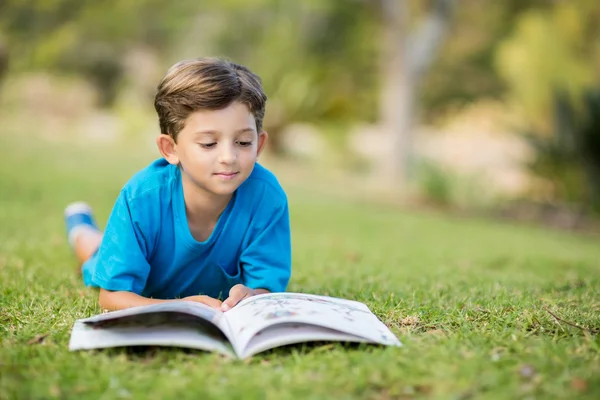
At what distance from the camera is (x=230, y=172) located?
9.04ft

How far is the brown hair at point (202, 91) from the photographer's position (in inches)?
108

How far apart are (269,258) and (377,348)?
0.89m

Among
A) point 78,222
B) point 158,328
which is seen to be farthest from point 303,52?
point 158,328

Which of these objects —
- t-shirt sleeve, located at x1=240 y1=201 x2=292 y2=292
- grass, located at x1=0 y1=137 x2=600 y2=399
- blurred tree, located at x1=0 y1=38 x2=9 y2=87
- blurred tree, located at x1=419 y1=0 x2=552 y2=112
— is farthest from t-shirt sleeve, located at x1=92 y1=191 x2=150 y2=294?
blurred tree, located at x1=419 y1=0 x2=552 y2=112

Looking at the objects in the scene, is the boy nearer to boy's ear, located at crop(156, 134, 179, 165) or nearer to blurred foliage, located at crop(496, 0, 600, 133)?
boy's ear, located at crop(156, 134, 179, 165)

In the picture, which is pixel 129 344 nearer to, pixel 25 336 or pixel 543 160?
pixel 25 336

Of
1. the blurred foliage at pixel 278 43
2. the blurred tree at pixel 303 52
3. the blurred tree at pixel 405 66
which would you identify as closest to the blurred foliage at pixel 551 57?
the blurred tree at pixel 405 66

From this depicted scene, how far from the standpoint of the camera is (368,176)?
15.0m

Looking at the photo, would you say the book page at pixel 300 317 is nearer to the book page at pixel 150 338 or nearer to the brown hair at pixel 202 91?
the book page at pixel 150 338

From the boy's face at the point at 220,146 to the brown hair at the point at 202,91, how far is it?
34mm

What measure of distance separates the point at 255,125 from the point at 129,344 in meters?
1.09

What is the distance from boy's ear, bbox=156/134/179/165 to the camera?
2.94 metres

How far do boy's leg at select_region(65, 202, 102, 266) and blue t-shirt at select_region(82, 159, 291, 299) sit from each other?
0.96 m

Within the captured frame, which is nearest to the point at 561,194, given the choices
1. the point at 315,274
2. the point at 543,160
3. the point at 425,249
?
the point at 543,160
